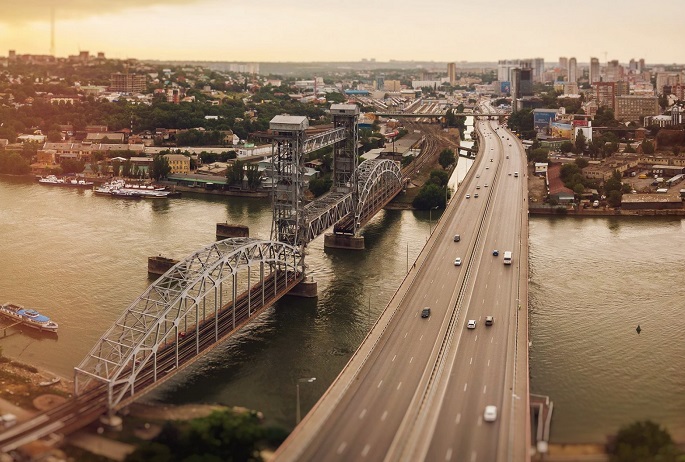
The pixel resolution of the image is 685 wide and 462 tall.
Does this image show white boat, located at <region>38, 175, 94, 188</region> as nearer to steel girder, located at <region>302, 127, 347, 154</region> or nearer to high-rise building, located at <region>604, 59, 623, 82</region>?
steel girder, located at <region>302, 127, 347, 154</region>

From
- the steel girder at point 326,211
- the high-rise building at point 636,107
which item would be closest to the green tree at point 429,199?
the steel girder at point 326,211

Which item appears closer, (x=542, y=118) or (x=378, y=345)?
(x=378, y=345)

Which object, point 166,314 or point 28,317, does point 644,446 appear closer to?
point 166,314

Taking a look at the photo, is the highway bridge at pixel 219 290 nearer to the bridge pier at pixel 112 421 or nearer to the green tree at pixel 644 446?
the bridge pier at pixel 112 421

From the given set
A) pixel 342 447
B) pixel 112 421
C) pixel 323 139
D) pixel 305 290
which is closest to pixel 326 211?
pixel 323 139

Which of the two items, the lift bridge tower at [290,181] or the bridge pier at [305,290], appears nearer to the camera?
the bridge pier at [305,290]

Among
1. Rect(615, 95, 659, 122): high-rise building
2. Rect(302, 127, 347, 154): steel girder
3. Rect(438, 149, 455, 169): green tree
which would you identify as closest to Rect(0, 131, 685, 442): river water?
Rect(302, 127, 347, 154): steel girder

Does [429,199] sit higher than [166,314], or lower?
higher
